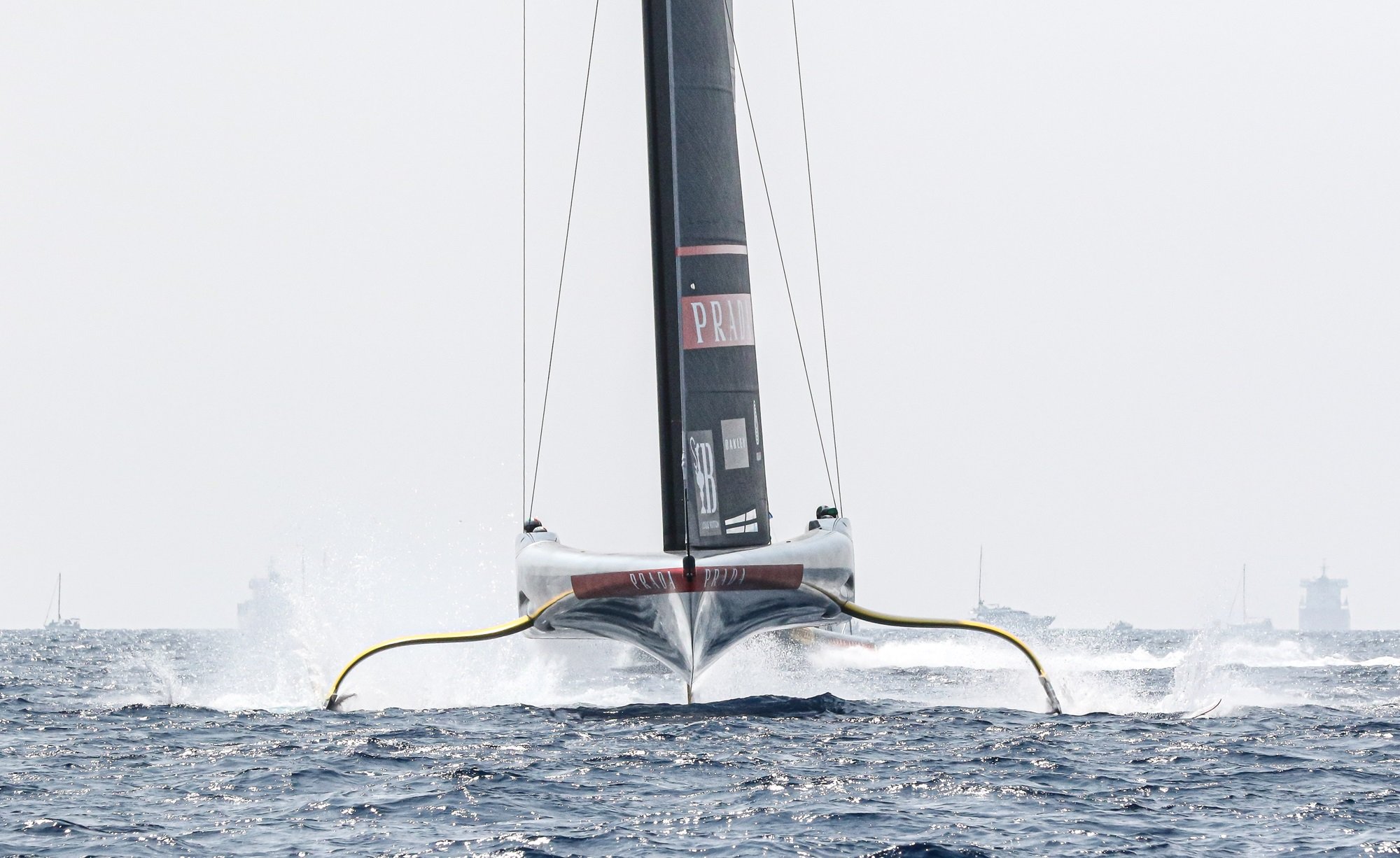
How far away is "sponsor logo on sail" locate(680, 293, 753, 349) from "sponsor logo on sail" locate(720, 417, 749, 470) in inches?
29.6

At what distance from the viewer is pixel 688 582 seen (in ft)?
42.4

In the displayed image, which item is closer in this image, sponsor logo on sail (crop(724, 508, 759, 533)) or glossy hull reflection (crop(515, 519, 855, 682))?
glossy hull reflection (crop(515, 519, 855, 682))

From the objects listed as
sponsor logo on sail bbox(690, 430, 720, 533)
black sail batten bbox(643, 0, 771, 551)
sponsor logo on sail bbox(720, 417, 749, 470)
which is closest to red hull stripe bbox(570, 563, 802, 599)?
black sail batten bbox(643, 0, 771, 551)

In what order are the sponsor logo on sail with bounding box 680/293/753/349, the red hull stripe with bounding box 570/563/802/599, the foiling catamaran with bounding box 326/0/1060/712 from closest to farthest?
1. the red hull stripe with bounding box 570/563/802/599
2. the foiling catamaran with bounding box 326/0/1060/712
3. the sponsor logo on sail with bounding box 680/293/753/349

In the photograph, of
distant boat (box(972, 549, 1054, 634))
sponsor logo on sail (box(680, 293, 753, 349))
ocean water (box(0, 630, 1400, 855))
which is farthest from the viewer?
distant boat (box(972, 549, 1054, 634))

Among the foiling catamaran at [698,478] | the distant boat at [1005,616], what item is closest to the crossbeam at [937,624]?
the foiling catamaran at [698,478]

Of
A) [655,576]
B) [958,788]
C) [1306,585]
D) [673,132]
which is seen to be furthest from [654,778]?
[1306,585]

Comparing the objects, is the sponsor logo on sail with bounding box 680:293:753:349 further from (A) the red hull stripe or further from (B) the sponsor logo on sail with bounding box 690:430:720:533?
(A) the red hull stripe

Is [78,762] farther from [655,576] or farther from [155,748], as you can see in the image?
[655,576]

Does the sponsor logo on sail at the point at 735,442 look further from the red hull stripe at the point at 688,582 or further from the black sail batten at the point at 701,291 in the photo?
the red hull stripe at the point at 688,582

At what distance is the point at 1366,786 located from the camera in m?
9.95

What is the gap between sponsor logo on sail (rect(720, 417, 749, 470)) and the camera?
14734 millimetres

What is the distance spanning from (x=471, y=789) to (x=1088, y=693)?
973 cm

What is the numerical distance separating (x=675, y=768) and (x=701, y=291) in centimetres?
573
